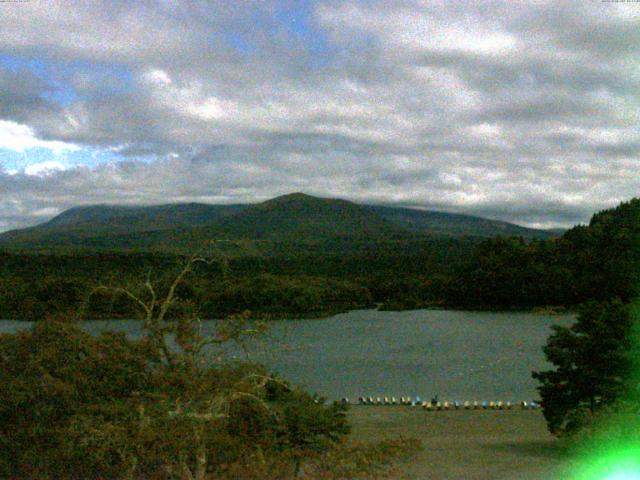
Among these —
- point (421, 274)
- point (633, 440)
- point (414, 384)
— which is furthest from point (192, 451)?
point (421, 274)

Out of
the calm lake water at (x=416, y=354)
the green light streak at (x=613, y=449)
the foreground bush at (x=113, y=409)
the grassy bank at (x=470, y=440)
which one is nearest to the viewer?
the foreground bush at (x=113, y=409)

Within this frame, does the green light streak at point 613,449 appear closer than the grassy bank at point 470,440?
Yes

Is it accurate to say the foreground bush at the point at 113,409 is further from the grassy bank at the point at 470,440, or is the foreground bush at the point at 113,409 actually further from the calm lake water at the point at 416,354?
the calm lake water at the point at 416,354

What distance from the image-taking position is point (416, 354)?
1909 inches

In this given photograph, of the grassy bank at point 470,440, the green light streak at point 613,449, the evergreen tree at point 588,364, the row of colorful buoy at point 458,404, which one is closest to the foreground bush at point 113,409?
the grassy bank at point 470,440

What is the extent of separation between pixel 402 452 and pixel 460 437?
11.9 m

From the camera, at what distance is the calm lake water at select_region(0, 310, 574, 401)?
36.2 m

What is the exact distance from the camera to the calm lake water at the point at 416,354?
36219 mm

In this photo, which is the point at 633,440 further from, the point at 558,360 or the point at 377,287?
the point at 377,287

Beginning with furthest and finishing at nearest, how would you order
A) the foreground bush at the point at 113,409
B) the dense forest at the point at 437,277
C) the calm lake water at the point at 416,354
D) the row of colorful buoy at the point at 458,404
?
the dense forest at the point at 437,277 → the calm lake water at the point at 416,354 → the row of colorful buoy at the point at 458,404 → the foreground bush at the point at 113,409

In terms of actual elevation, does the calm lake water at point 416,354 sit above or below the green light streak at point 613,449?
below

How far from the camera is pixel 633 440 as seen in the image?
12.3 m

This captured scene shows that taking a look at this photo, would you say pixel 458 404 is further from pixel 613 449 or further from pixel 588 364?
pixel 613 449

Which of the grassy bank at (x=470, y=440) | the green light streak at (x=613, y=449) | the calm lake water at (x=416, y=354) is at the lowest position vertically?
the calm lake water at (x=416, y=354)
